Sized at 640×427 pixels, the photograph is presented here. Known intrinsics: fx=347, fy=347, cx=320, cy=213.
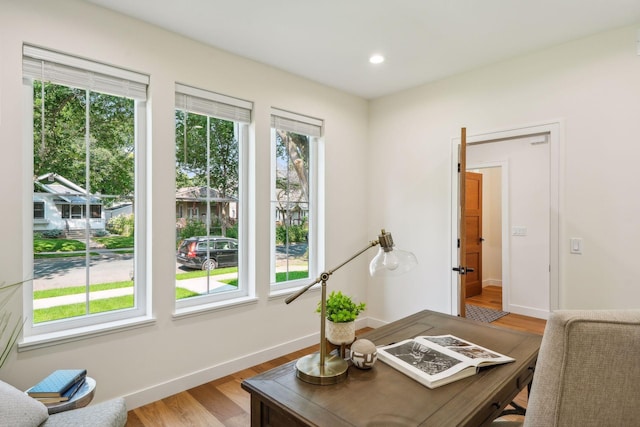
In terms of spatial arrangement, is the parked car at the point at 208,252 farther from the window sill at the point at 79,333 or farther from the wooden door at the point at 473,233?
the wooden door at the point at 473,233

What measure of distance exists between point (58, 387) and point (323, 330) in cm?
142

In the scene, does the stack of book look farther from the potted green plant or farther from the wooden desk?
the potted green plant

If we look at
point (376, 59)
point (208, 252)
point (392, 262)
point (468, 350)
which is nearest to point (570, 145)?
point (376, 59)

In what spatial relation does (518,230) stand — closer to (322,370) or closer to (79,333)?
(322,370)

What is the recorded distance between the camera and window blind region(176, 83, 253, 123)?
261cm

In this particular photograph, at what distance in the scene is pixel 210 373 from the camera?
8.83ft

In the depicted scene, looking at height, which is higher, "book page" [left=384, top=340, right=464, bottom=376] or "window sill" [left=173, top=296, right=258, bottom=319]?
"book page" [left=384, top=340, right=464, bottom=376]

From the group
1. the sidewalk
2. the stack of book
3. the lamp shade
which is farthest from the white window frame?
the lamp shade

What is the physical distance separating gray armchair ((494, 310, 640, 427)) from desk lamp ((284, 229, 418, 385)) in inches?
25.6

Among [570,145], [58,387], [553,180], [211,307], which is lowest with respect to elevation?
[58,387]

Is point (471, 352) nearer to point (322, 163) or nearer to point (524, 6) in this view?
point (524, 6)

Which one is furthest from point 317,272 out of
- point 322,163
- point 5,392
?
point 5,392

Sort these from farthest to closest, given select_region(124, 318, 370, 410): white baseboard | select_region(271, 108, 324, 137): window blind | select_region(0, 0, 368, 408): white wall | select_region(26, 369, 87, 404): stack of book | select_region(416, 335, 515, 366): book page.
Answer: select_region(271, 108, 324, 137): window blind, select_region(124, 318, 370, 410): white baseboard, select_region(0, 0, 368, 408): white wall, select_region(26, 369, 87, 404): stack of book, select_region(416, 335, 515, 366): book page

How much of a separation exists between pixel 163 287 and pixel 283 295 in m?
1.08
